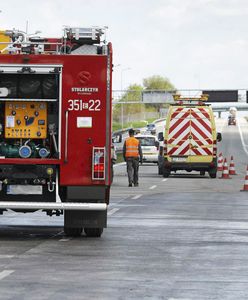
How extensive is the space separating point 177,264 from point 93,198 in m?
2.88

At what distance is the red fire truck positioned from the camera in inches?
593

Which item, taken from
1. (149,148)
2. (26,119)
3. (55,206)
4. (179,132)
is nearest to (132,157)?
(179,132)

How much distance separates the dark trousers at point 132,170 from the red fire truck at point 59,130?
725 inches

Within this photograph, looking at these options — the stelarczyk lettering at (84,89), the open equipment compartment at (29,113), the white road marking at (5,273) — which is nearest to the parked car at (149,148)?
the open equipment compartment at (29,113)

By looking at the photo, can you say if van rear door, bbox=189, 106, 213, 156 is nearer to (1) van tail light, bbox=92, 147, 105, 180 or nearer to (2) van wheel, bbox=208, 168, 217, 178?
(2) van wheel, bbox=208, 168, 217, 178

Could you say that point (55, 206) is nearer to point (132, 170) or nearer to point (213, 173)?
point (132, 170)

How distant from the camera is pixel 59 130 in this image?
49.6ft

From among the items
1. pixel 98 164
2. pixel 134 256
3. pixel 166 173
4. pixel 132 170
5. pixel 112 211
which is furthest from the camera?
pixel 166 173

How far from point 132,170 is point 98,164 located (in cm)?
1914

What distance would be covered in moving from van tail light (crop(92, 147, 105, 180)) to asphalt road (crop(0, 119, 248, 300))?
0.91 meters

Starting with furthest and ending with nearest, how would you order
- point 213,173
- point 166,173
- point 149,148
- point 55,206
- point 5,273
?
point 149,148 < point 166,173 < point 213,173 < point 55,206 < point 5,273

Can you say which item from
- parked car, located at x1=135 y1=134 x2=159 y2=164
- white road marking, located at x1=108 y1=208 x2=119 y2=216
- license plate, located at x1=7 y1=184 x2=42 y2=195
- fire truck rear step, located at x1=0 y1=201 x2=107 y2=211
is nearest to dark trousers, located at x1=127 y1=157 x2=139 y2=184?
white road marking, located at x1=108 y1=208 x2=119 y2=216

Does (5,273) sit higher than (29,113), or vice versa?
(29,113)

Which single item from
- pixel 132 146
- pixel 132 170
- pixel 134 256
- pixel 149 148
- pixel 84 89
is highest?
pixel 84 89
